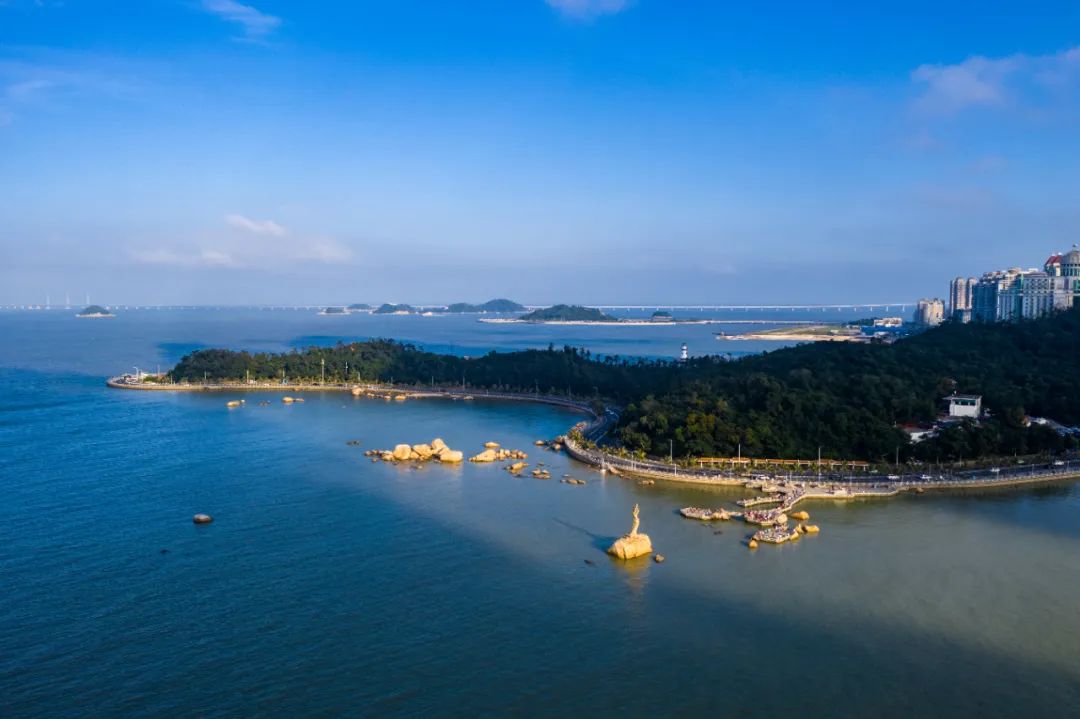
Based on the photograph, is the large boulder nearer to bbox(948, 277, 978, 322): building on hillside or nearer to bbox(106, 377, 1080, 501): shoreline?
bbox(106, 377, 1080, 501): shoreline

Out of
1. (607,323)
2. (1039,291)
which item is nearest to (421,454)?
(1039,291)

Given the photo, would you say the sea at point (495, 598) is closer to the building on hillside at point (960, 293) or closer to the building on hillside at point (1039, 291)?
the building on hillside at point (1039, 291)

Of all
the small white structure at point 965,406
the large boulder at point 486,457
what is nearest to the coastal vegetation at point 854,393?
the small white structure at point 965,406

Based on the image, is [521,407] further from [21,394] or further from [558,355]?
[21,394]

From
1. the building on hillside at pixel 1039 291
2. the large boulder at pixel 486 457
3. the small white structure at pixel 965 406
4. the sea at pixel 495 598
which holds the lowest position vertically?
the sea at pixel 495 598

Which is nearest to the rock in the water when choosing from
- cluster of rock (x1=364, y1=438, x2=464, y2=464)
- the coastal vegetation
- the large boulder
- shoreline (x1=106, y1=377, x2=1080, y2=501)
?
shoreline (x1=106, y1=377, x2=1080, y2=501)

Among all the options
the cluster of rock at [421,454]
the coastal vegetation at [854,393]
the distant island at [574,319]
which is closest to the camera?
the coastal vegetation at [854,393]
